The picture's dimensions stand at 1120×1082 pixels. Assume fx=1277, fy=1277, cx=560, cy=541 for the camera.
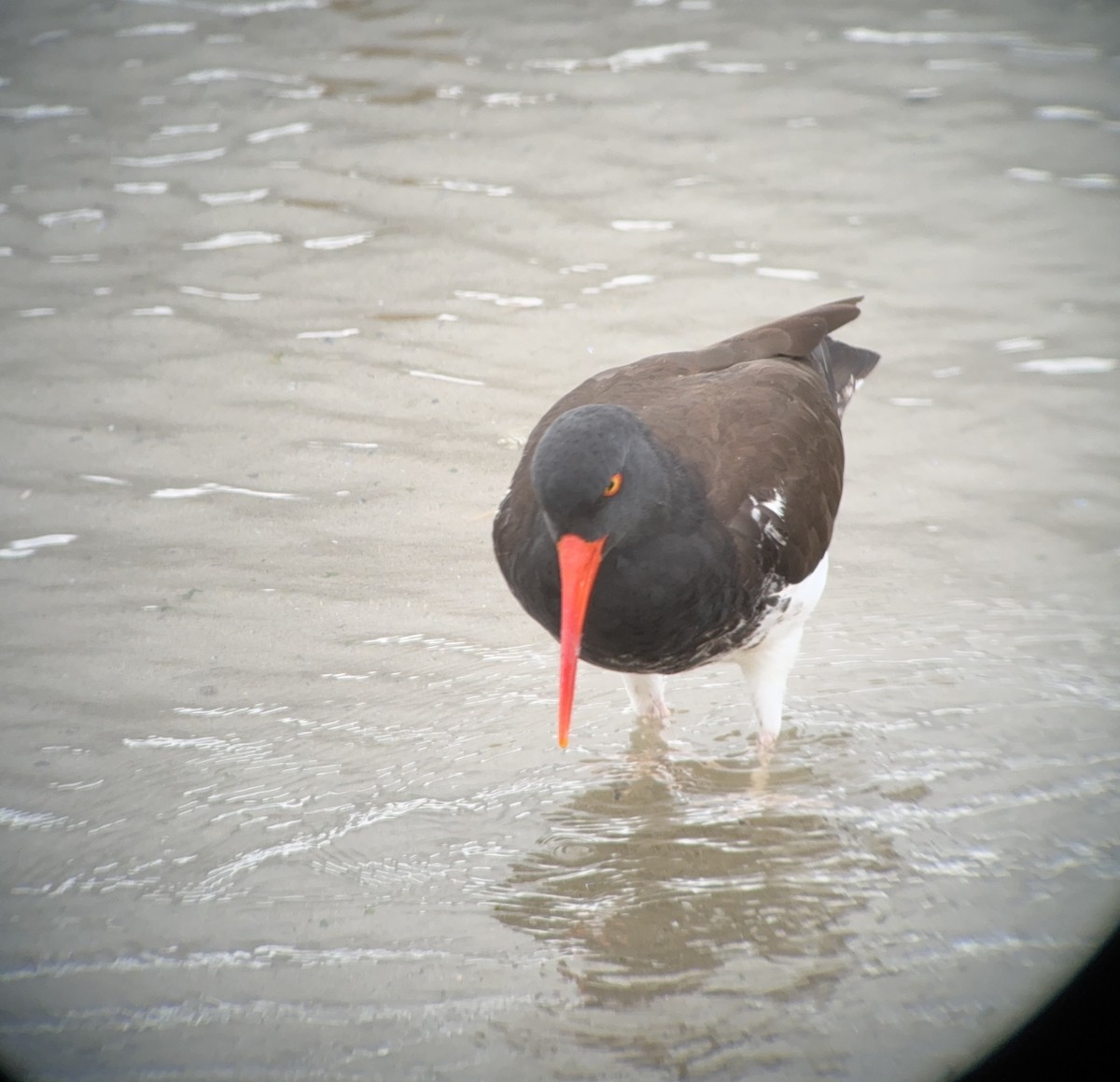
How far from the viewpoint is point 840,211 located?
7.28 meters

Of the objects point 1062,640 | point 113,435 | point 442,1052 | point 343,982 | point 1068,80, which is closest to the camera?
point 442,1052

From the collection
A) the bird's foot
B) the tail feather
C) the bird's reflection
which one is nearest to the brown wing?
the tail feather

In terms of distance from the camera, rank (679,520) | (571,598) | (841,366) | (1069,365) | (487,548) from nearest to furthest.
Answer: (571,598), (679,520), (841,366), (487,548), (1069,365)

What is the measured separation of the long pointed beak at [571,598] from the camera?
3.35 metres

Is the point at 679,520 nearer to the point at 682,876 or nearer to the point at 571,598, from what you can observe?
the point at 571,598

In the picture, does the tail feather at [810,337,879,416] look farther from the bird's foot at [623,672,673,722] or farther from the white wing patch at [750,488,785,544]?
the bird's foot at [623,672,673,722]

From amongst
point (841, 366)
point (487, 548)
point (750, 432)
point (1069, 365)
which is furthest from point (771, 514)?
point (1069, 365)

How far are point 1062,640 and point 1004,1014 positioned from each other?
6.03 ft

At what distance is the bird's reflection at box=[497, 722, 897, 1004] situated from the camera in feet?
10.9

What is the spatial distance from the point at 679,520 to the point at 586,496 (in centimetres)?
41

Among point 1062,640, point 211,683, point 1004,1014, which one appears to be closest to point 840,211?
point 1062,640

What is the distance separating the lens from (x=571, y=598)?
337 cm

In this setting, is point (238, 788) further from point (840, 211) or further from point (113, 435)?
point (840, 211)

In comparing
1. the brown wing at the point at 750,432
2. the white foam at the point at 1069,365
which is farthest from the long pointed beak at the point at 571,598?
the white foam at the point at 1069,365
